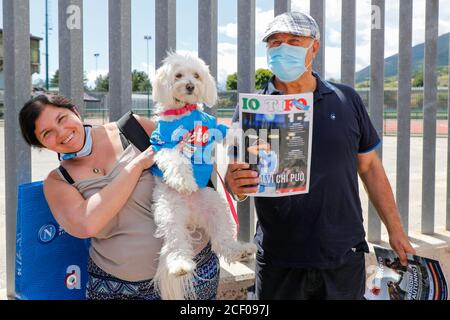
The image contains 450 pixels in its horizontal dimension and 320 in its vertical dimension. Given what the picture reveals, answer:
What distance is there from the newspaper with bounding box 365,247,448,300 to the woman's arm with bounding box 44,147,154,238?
4.38 ft

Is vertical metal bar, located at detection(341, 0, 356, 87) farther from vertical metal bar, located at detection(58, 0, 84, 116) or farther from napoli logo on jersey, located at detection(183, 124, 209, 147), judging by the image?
vertical metal bar, located at detection(58, 0, 84, 116)

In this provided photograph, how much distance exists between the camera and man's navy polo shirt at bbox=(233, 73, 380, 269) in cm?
223

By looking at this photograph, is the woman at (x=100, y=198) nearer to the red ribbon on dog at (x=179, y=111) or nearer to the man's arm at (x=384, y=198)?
the red ribbon on dog at (x=179, y=111)

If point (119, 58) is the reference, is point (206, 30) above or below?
above

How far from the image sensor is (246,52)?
3.27 m

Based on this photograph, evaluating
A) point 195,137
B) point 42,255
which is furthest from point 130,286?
point 195,137

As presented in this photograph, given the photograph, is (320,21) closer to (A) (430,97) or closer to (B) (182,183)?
(A) (430,97)

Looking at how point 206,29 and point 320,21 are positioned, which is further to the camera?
point 320,21

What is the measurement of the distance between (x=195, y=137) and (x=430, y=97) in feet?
8.47

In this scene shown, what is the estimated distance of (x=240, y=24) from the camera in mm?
3273

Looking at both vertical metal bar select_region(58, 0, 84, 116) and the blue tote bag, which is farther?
vertical metal bar select_region(58, 0, 84, 116)

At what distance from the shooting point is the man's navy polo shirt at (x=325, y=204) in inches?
87.8

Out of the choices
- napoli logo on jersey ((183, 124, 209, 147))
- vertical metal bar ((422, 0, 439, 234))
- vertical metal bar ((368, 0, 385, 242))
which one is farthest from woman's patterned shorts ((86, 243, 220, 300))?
vertical metal bar ((422, 0, 439, 234))
